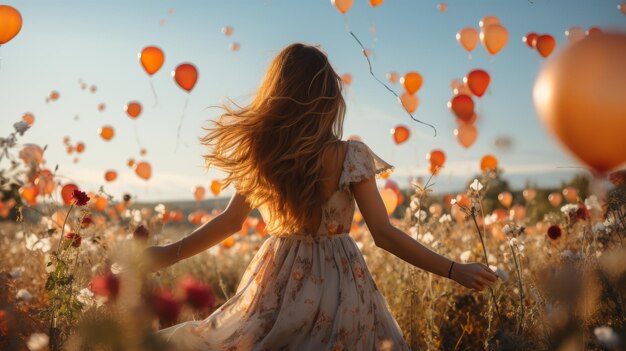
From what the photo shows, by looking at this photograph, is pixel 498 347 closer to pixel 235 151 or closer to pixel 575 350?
pixel 575 350

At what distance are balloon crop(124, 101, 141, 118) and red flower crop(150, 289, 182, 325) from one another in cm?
716

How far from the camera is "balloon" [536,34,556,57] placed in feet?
19.7

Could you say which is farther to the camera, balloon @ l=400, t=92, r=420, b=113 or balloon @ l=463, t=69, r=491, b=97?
balloon @ l=400, t=92, r=420, b=113

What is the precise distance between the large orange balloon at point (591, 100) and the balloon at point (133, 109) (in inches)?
214

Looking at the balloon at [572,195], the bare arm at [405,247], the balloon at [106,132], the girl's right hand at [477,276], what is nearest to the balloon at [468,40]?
the balloon at [572,195]

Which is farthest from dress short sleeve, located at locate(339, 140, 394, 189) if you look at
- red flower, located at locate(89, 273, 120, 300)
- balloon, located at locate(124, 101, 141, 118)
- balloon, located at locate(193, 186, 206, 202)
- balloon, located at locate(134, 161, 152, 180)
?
balloon, located at locate(193, 186, 206, 202)

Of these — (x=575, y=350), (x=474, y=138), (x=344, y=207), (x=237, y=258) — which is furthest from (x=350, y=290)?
(x=237, y=258)

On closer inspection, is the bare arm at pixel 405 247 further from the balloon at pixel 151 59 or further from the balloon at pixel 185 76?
the balloon at pixel 151 59

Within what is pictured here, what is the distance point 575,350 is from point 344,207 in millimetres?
1536

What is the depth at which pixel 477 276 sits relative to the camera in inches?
92.3

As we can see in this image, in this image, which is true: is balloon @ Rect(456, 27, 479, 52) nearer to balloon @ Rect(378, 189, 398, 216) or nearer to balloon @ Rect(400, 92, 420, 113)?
balloon @ Rect(400, 92, 420, 113)

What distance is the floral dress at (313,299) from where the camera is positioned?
2461 millimetres

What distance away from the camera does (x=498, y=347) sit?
2.34 metres

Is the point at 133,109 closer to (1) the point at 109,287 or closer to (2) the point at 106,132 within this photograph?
(2) the point at 106,132
